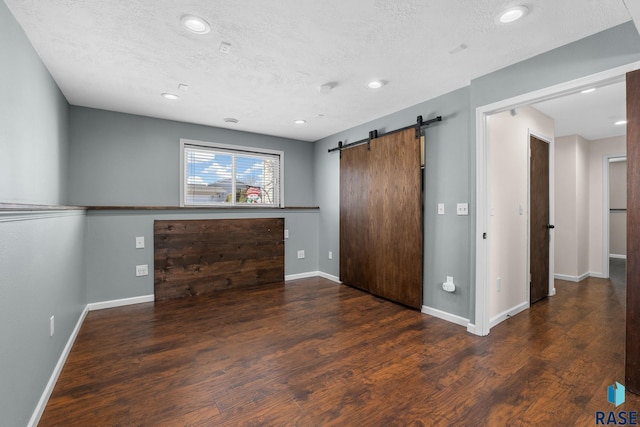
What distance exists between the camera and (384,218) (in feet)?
12.3

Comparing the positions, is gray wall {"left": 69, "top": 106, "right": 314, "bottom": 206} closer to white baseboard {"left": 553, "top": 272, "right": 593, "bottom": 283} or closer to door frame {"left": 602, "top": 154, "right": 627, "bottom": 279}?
white baseboard {"left": 553, "top": 272, "right": 593, "bottom": 283}

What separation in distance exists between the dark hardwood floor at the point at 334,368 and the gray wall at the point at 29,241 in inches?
12.6

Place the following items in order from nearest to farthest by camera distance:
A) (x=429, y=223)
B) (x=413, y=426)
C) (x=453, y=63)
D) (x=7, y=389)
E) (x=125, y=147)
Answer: (x=7, y=389), (x=413, y=426), (x=453, y=63), (x=429, y=223), (x=125, y=147)

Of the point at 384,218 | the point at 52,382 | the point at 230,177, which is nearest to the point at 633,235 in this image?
the point at 384,218

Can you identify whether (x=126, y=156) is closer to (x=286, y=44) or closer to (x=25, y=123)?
(x=25, y=123)

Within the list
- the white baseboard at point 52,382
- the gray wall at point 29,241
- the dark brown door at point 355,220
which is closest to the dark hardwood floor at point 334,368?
the white baseboard at point 52,382

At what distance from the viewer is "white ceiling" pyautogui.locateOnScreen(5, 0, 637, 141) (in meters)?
1.75

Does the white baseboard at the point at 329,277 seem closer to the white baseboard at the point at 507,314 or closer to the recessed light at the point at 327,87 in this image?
the white baseboard at the point at 507,314

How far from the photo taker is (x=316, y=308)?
3.41 m

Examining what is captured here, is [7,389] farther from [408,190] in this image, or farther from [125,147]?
[408,190]

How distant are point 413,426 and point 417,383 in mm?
419

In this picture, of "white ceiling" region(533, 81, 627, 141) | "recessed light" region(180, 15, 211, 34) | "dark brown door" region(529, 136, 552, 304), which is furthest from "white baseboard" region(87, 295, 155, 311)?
"white ceiling" region(533, 81, 627, 141)

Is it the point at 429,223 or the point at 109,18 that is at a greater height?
the point at 109,18

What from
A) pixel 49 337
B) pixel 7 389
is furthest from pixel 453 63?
pixel 49 337
